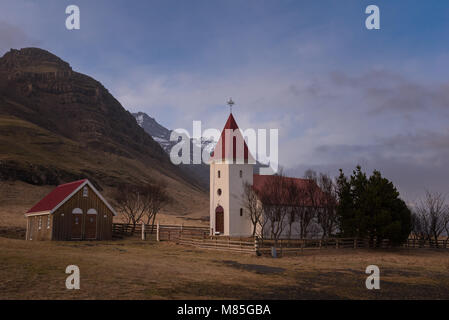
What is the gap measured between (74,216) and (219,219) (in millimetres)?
14409

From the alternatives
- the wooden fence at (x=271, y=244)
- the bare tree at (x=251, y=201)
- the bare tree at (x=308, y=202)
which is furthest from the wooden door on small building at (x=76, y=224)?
the bare tree at (x=308, y=202)

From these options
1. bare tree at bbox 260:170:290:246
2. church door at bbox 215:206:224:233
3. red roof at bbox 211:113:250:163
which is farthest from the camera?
red roof at bbox 211:113:250:163

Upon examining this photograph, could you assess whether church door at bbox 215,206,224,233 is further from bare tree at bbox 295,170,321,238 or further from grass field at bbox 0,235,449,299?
grass field at bbox 0,235,449,299

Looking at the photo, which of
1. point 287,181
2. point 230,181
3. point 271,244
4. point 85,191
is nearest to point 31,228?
point 85,191

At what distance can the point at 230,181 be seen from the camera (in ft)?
138

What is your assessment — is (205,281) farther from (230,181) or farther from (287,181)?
(287,181)

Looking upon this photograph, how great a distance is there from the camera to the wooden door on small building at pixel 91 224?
3725 cm

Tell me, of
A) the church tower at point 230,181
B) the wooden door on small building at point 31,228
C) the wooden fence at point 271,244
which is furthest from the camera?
the church tower at point 230,181

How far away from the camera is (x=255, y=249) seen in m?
27.4

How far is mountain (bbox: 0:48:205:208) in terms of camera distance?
99688 mm

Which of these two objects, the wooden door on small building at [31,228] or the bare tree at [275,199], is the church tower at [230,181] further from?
the wooden door on small building at [31,228]

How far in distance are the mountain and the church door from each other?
60.2 metres

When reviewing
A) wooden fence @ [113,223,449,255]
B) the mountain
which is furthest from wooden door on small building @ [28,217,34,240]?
the mountain
